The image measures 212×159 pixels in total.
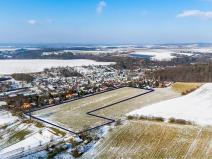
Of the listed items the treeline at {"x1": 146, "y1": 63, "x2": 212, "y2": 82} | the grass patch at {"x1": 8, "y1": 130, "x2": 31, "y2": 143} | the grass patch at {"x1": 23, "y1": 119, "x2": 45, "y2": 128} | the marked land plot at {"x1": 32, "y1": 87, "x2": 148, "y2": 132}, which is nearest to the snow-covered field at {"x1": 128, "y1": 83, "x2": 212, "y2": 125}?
the marked land plot at {"x1": 32, "y1": 87, "x2": 148, "y2": 132}

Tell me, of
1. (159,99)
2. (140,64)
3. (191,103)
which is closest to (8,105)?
(159,99)

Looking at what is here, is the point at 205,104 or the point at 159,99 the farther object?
the point at 159,99

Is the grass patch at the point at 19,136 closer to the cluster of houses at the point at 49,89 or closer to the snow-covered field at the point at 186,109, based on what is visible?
the cluster of houses at the point at 49,89

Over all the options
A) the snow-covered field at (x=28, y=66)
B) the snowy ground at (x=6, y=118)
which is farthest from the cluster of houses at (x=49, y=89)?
the snow-covered field at (x=28, y=66)

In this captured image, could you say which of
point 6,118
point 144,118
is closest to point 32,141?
point 6,118

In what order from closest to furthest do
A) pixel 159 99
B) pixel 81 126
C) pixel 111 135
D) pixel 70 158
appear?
pixel 70 158
pixel 111 135
pixel 81 126
pixel 159 99

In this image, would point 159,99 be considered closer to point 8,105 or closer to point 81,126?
point 81,126
